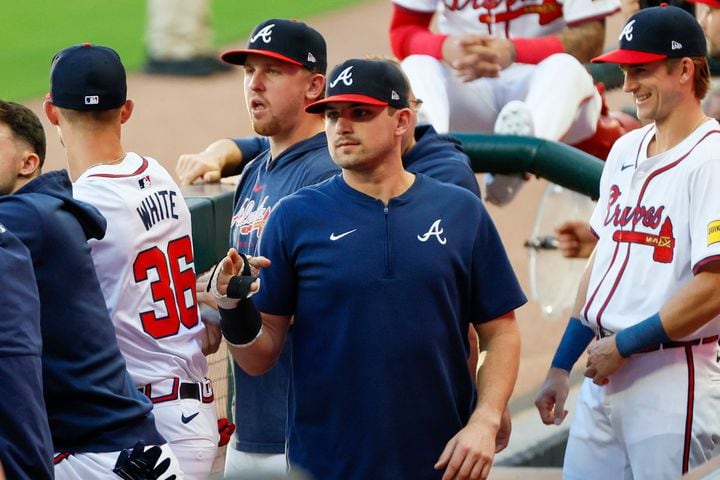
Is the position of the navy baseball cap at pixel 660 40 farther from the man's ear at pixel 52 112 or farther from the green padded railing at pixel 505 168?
the man's ear at pixel 52 112

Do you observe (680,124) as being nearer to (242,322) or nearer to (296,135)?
(296,135)

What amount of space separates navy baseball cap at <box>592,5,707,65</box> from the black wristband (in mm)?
1164

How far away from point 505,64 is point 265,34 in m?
1.97

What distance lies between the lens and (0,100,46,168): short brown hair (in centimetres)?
319

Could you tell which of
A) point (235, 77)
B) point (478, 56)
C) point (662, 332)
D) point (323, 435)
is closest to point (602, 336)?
point (662, 332)

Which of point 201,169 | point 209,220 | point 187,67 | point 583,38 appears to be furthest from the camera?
point 187,67

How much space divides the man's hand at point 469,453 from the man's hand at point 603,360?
1.60 ft

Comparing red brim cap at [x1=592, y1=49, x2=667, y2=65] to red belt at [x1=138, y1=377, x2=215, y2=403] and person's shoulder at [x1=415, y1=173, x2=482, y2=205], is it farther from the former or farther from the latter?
red belt at [x1=138, y1=377, x2=215, y2=403]

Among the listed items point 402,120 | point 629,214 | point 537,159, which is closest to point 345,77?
point 402,120

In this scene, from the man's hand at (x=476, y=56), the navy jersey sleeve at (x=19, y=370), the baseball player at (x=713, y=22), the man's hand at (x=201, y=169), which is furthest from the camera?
the man's hand at (x=476, y=56)

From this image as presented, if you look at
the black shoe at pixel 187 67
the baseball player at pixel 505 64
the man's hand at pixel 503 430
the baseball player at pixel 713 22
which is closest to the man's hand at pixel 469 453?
the man's hand at pixel 503 430

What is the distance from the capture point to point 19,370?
2752mm

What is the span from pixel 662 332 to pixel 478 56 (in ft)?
7.37

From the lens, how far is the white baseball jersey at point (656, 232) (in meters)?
3.47
